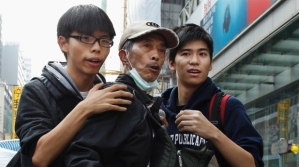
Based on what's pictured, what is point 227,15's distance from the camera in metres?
15.8

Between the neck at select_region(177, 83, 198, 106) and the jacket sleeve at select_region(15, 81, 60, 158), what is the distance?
105cm

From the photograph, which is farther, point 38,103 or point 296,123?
point 296,123

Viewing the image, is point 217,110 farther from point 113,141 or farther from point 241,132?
point 113,141

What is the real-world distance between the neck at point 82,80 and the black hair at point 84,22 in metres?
0.20

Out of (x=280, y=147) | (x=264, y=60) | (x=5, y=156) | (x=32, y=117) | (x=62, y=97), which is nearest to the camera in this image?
(x=32, y=117)

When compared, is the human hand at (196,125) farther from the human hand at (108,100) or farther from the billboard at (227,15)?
the billboard at (227,15)

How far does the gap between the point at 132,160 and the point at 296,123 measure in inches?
399

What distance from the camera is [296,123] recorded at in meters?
11.6

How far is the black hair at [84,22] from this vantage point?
2500mm

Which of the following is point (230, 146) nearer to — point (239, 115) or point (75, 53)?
point (239, 115)

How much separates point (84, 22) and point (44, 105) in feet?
1.58

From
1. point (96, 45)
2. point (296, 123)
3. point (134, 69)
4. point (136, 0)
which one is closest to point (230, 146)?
point (134, 69)

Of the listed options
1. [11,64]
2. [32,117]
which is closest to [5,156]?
[32,117]

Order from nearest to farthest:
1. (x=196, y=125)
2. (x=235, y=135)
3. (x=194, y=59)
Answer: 1. (x=196, y=125)
2. (x=235, y=135)
3. (x=194, y=59)
